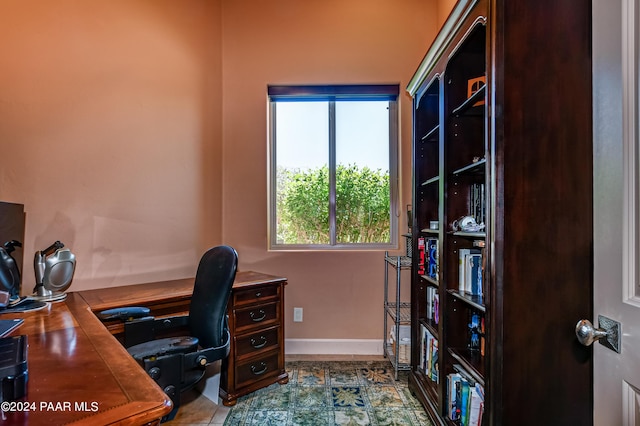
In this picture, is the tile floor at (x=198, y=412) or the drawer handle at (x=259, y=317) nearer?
the tile floor at (x=198, y=412)

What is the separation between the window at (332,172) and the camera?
2.94 metres

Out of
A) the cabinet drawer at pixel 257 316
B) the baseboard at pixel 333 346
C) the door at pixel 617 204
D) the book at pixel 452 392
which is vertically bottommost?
the baseboard at pixel 333 346

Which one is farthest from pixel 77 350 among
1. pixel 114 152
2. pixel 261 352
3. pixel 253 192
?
pixel 253 192

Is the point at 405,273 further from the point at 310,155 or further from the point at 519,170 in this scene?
the point at 519,170

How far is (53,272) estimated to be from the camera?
5.41 ft

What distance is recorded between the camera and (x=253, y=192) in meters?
2.86

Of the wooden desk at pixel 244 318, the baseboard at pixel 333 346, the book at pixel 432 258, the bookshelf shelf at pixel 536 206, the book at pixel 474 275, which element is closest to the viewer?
the bookshelf shelf at pixel 536 206

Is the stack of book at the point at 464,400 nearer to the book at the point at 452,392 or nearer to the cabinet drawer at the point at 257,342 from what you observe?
the book at the point at 452,392

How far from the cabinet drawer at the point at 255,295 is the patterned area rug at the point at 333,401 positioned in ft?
2.03

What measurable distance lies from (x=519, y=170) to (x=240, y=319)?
179cm

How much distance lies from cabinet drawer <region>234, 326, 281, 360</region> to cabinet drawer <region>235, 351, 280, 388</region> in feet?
0.17

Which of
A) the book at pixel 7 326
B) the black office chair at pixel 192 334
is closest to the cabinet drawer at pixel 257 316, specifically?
the black office chair at pixel 192 334

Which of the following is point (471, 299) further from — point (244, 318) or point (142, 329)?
point (142, 329)

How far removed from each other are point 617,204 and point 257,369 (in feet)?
6.92
